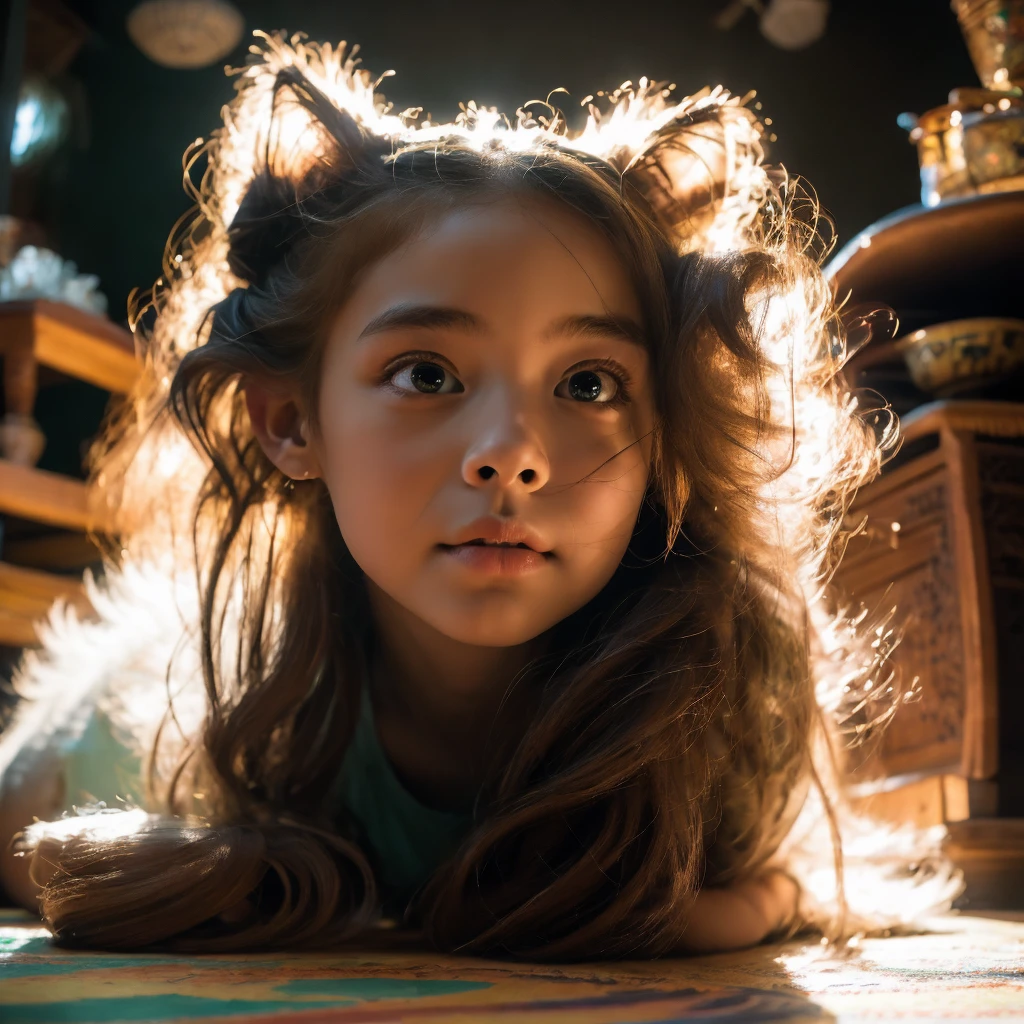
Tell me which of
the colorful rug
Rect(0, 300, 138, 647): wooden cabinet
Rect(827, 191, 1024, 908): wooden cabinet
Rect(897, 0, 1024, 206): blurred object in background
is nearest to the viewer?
the colorful rug

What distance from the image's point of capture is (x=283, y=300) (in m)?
0.87

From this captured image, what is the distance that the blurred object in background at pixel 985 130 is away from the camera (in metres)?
1.44

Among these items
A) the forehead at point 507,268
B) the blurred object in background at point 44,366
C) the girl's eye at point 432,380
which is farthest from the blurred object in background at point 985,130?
the blurred object in background at point 44,366

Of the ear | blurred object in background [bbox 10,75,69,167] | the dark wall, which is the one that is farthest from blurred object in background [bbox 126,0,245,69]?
the ear

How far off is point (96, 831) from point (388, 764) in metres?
0.23

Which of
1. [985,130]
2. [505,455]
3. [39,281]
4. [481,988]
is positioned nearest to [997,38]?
[985,130]

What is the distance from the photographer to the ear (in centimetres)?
88

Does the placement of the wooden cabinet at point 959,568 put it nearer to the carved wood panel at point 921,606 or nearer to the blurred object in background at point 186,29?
the carved wood panel at point 921,606

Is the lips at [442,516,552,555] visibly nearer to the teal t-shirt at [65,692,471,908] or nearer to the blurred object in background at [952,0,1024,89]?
the teal t-shirt at [65,692,471,908]

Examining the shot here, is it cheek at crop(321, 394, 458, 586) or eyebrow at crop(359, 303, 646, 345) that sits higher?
eyebrow at crop(359, 303, 646, 345)

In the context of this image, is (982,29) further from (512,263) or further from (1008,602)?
(512,263)

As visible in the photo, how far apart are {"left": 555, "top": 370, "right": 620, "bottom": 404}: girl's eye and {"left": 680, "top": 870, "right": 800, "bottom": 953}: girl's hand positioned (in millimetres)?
330

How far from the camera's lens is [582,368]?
2.50ft

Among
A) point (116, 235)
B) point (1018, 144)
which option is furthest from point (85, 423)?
point (1018, 144)
